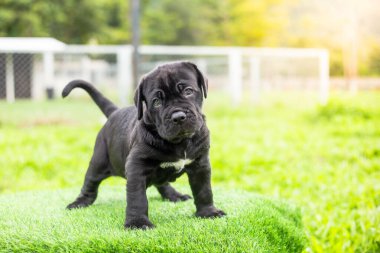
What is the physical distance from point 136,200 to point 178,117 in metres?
0.51

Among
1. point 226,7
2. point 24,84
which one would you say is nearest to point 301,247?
point 24,84

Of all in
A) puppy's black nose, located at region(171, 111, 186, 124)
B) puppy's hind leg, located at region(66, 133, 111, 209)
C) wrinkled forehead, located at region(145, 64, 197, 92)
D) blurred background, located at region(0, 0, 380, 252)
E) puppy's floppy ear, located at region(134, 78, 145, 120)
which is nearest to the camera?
puppy's black nose, located at region(171, 111, 186, 124)

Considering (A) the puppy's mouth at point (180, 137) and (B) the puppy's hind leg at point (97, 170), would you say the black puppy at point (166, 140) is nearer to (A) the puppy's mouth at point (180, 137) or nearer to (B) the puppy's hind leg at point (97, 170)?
(A) the puppy's mouth at point (180, 137)

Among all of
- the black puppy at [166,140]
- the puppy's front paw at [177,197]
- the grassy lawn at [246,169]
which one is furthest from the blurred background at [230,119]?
the black puppy at [166,140]

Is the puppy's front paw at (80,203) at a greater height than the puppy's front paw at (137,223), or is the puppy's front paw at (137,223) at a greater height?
the puppy's front paw at (137,223)

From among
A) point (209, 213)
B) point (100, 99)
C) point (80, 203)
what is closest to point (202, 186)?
point (209, 213)

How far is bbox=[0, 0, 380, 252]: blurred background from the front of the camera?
4980 mm

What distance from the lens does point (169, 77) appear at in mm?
2660

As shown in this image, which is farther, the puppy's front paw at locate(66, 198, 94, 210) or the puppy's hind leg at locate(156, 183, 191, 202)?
the puppy's hind leg at locate(156, 183, 191, 202)

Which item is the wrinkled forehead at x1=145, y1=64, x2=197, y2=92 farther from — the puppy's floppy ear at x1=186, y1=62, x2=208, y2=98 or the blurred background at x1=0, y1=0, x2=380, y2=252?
the blurred background at x1=0, y1=0, x2=380, y2=252

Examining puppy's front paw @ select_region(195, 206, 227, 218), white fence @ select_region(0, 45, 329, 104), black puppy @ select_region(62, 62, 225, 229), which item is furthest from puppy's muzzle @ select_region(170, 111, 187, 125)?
white fence @ select_region(0, 45, 329, 104)

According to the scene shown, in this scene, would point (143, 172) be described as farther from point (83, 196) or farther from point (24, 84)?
point (24, 84)

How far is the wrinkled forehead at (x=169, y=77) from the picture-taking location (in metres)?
2.65

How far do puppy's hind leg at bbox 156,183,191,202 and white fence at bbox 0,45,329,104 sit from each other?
6665 millimetres
